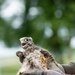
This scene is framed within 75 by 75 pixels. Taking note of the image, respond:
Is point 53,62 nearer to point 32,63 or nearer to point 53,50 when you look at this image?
point 32,63

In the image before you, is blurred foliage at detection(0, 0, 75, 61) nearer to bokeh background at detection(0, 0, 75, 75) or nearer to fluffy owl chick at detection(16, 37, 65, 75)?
bokeh background at detection(0, 0, 75, 75)

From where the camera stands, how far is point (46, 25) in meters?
9.00

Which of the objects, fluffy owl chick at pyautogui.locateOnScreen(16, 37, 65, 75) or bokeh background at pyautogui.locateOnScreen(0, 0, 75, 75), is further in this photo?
bokeh background at pyautogui.locateOnScreen(0, 0, 75, 75)

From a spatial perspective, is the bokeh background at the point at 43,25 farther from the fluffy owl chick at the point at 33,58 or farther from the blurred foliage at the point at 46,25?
the fluffy owl chick at the point at 33,58

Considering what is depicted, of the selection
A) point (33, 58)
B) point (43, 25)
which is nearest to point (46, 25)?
point (43, 25)

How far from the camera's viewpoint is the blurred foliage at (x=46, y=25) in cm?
883

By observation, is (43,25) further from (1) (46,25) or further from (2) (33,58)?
(2) (33,58)

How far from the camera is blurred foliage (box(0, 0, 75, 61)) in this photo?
883 centimetres

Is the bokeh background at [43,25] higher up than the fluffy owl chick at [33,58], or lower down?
higher up

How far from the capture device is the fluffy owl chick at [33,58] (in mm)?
2549

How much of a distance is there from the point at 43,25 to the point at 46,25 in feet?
0.22

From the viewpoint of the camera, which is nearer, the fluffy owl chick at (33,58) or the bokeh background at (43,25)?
the fluffy owl chick at (33,58)

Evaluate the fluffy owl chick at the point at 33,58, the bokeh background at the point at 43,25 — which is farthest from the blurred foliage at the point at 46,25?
the fluffy owl chick at the point at 33,58

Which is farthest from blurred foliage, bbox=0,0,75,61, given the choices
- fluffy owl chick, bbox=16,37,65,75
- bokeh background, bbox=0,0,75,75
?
fluffy owl chick, bbox=16,37,65,75
